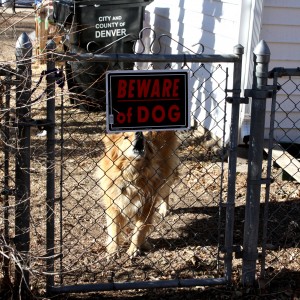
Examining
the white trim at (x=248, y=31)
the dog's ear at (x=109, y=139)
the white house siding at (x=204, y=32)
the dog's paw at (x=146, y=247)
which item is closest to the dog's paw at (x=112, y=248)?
the dog's paw at (x=146, y=247)

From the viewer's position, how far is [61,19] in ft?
33.8

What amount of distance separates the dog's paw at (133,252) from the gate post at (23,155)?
1.22 m

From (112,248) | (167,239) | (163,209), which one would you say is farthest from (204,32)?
(112,248)

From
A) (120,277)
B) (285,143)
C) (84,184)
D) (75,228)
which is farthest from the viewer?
(285,143)

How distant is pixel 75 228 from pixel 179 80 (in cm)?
212

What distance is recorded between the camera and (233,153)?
4230mm

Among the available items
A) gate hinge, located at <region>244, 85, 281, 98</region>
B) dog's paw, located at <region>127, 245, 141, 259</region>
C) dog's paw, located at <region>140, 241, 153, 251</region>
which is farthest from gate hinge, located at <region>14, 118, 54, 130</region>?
dog's paw, located at <region>140, 241, 153, 251</region>

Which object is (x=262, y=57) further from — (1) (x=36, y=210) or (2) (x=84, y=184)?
(2) (x=84, y=184)

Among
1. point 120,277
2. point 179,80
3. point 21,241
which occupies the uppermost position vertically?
point 179,80

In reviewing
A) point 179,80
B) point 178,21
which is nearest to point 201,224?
point 179,80

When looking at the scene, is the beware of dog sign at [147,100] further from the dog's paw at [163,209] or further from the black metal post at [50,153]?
the dog's paw at [163,209]

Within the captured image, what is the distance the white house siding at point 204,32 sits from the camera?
Result: 795 cm

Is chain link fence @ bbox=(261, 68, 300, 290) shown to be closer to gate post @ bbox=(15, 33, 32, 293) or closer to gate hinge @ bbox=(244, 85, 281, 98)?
gate hinge @ bbox=(244, 85, 281, 98)

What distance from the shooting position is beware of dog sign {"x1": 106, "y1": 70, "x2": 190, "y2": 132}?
12.9 ft
